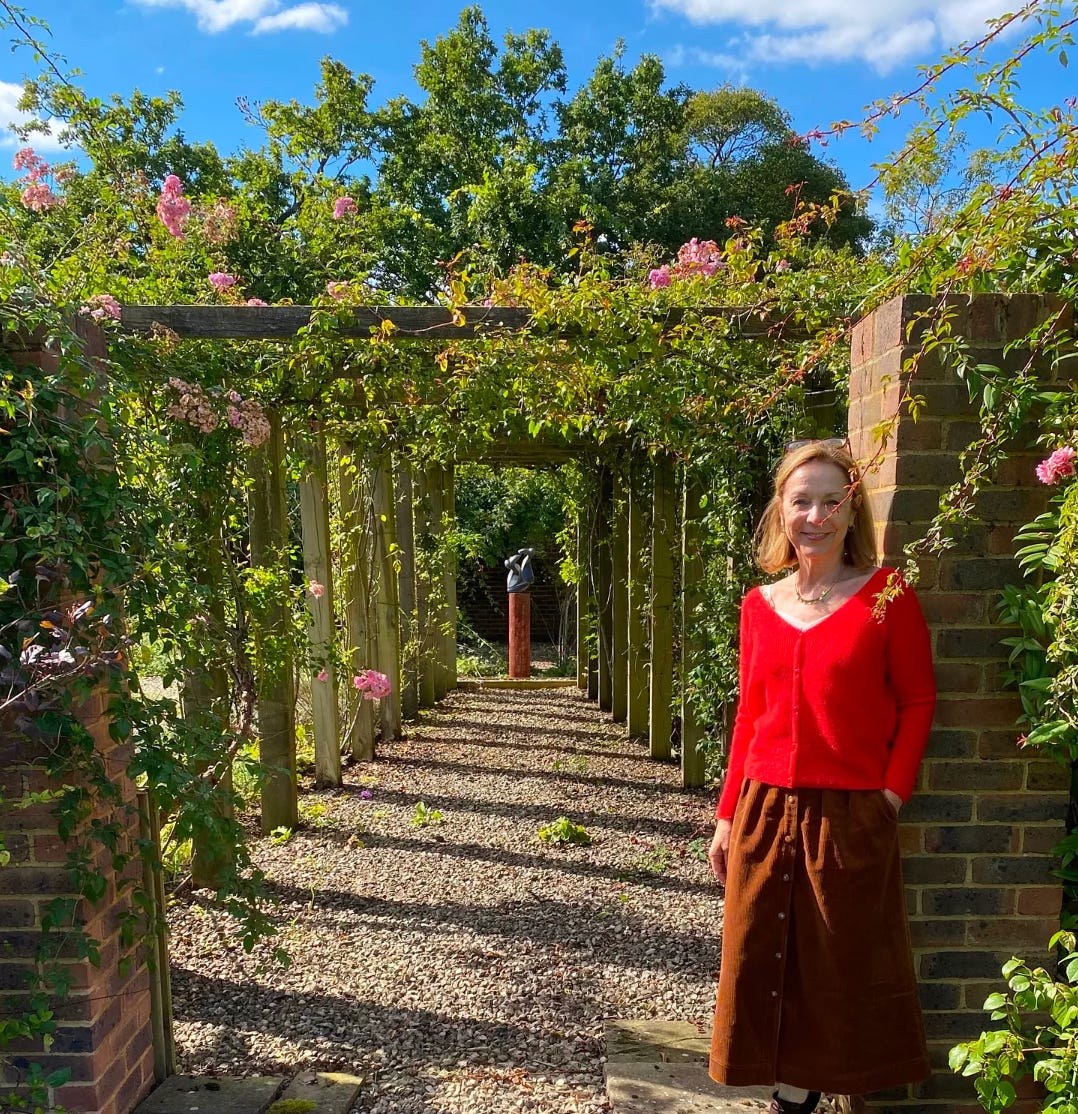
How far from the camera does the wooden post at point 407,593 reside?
23.2 ft

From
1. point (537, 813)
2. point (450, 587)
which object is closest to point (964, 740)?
point (537, 813)

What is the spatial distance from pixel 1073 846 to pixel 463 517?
1223 centimetres

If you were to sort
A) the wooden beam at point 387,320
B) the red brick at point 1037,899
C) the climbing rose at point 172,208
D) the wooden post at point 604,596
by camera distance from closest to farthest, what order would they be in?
the red brick at point 1037,899, the wooden beam at point 387,320, the climbing rose at point 172,208, the wooden post at point 604,596

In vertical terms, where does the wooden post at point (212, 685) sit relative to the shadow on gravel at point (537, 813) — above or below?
above

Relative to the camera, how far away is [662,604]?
18.9 ft

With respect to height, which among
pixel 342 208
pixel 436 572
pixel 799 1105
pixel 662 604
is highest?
pixel 342 208

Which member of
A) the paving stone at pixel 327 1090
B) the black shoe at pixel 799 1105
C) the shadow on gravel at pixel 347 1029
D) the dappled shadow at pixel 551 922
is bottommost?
the dappled shadow at pixel 551 922

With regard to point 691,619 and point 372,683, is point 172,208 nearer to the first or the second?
point 372,683

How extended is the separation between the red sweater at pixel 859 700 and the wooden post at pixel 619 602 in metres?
4.93

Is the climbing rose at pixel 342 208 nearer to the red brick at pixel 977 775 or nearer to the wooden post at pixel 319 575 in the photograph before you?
the wooden post at pixel 319 575

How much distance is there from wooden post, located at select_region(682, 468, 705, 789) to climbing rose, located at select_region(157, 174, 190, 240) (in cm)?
267

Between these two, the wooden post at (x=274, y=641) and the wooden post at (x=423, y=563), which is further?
the wooden post at (x=423, y=563)

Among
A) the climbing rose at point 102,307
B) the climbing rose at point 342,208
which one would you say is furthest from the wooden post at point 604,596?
the climbing rose at point 102,307

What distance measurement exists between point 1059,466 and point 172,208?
3.39 meters
